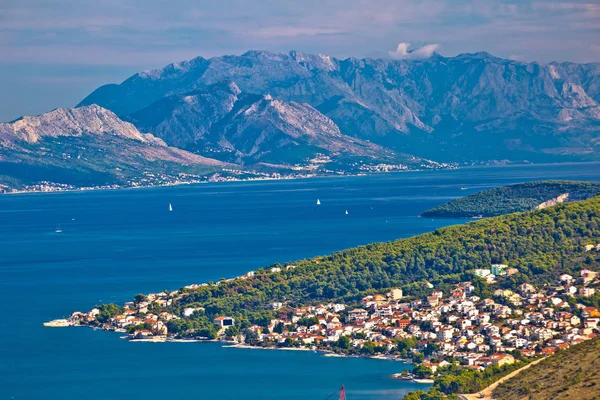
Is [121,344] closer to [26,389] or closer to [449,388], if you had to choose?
[26,389]

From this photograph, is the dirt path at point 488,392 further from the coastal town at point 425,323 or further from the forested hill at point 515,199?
the forested hill at point 515,199

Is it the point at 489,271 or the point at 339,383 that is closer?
the point at 339,383

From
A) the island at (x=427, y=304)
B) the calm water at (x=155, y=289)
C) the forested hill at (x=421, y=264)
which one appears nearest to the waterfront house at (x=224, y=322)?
the island at (x=427, y=304)

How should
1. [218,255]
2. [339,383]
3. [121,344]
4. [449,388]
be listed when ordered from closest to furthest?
[449,388]
[339,383]
[121,344]
[218,255]

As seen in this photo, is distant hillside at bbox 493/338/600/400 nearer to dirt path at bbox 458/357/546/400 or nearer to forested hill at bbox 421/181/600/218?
dirt path at bbox 458/357/546/400

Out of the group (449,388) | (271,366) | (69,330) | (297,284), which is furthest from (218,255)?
(449,388)
